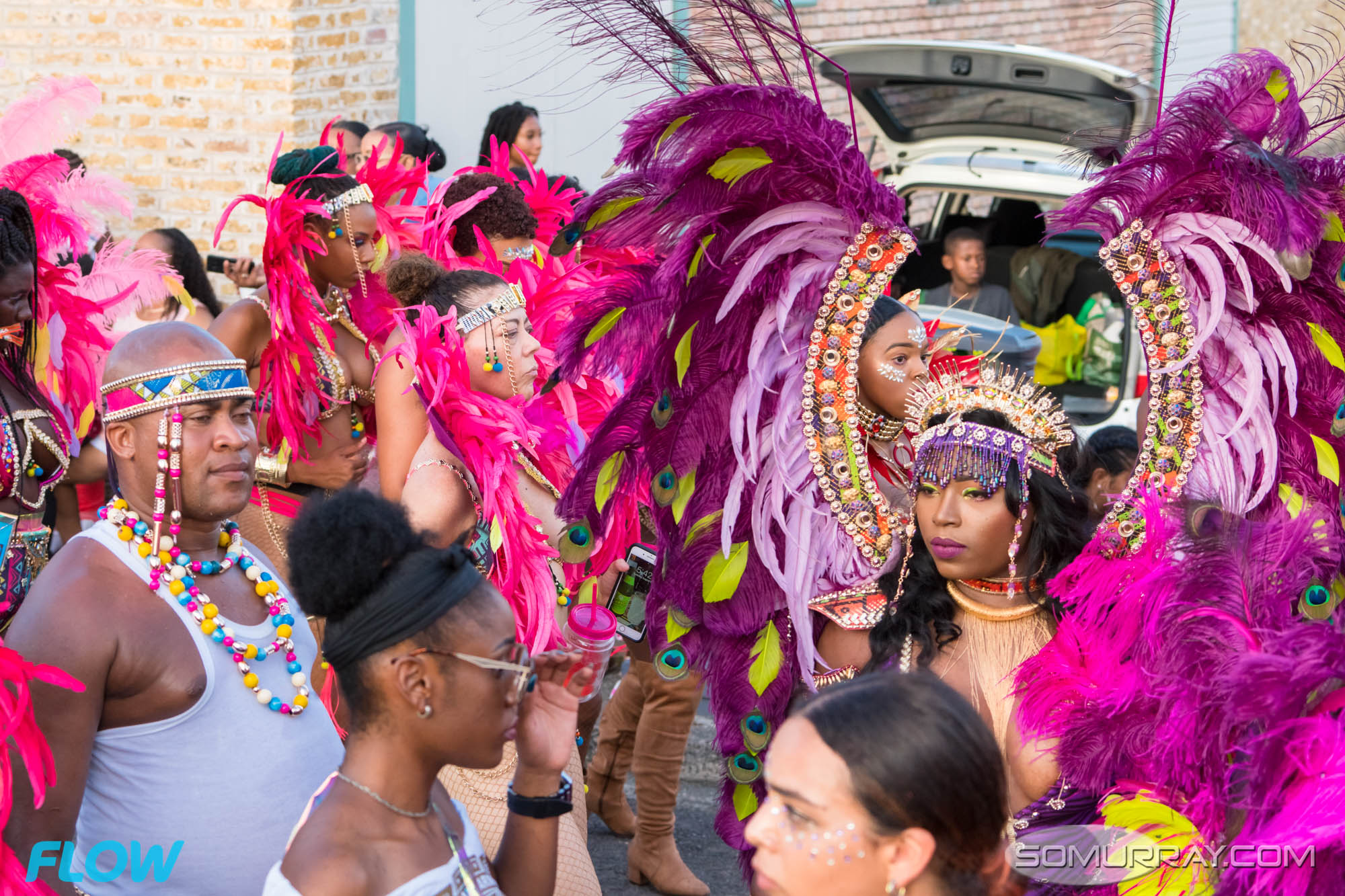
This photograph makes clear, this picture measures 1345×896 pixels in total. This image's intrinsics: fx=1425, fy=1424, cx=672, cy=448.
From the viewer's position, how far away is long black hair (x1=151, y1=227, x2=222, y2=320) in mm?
5988

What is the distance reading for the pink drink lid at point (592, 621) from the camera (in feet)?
11.5

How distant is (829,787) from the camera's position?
5.29 ft

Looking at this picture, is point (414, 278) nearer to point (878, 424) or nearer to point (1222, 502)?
point (878, 424)

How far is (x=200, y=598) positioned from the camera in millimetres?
2355

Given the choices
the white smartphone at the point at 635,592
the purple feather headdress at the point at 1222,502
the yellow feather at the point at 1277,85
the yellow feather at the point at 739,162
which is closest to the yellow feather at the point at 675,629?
the white smartphone at the point at 635,592

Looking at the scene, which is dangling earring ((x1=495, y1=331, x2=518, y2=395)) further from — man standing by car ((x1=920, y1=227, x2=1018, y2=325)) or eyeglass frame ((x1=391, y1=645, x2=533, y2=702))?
man standing by car ((x1=920, y1=227, x2=1018, y2=325))

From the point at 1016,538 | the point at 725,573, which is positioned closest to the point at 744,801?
the point at 725,573

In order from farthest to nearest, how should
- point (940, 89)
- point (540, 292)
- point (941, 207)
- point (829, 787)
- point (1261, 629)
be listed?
point (941, 207)
point (940, 89)
point (540, 292)
point (1261, 629)
point (829, 787)

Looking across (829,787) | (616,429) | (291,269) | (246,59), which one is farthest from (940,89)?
(829,787)

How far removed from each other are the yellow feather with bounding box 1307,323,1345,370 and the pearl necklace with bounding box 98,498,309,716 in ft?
6.59

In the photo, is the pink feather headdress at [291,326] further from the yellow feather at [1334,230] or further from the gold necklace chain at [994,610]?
the yellow feather at [1334,230]

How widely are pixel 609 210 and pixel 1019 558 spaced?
1116 millimetres

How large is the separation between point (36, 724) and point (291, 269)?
7.45 feet

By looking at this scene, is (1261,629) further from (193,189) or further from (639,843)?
(193,189)
